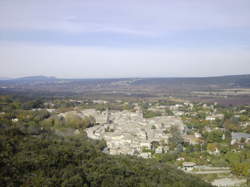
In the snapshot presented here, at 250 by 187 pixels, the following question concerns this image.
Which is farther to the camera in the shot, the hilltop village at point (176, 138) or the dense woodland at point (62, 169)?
the hilltop village at point (176, 138)

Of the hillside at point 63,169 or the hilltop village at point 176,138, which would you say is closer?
the hillside at point 63,169

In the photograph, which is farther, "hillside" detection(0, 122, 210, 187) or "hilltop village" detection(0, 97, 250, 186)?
"hilltop village" detection(0, 97, 250, 186)

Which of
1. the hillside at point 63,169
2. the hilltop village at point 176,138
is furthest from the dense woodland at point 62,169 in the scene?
the hilltop village at point 176,138

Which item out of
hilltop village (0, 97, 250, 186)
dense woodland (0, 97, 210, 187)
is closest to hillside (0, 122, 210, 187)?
dense woodland (0, 97, 210, 187)

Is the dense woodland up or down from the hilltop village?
up

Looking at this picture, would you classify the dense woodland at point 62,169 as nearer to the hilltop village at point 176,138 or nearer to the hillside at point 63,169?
the hillside at point 63,169

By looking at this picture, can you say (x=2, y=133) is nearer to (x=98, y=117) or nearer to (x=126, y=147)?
(x=126, y=147)

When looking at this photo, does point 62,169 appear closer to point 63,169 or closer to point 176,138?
point 63,169

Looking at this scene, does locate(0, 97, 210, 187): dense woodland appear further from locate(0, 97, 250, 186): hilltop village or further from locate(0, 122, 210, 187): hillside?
locate(0, 97, 250, 186): hilltop village

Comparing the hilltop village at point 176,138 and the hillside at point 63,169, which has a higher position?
the hillside at point 63,169

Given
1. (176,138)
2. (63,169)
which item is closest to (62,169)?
(63,169)

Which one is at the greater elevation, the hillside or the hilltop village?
the hillside
